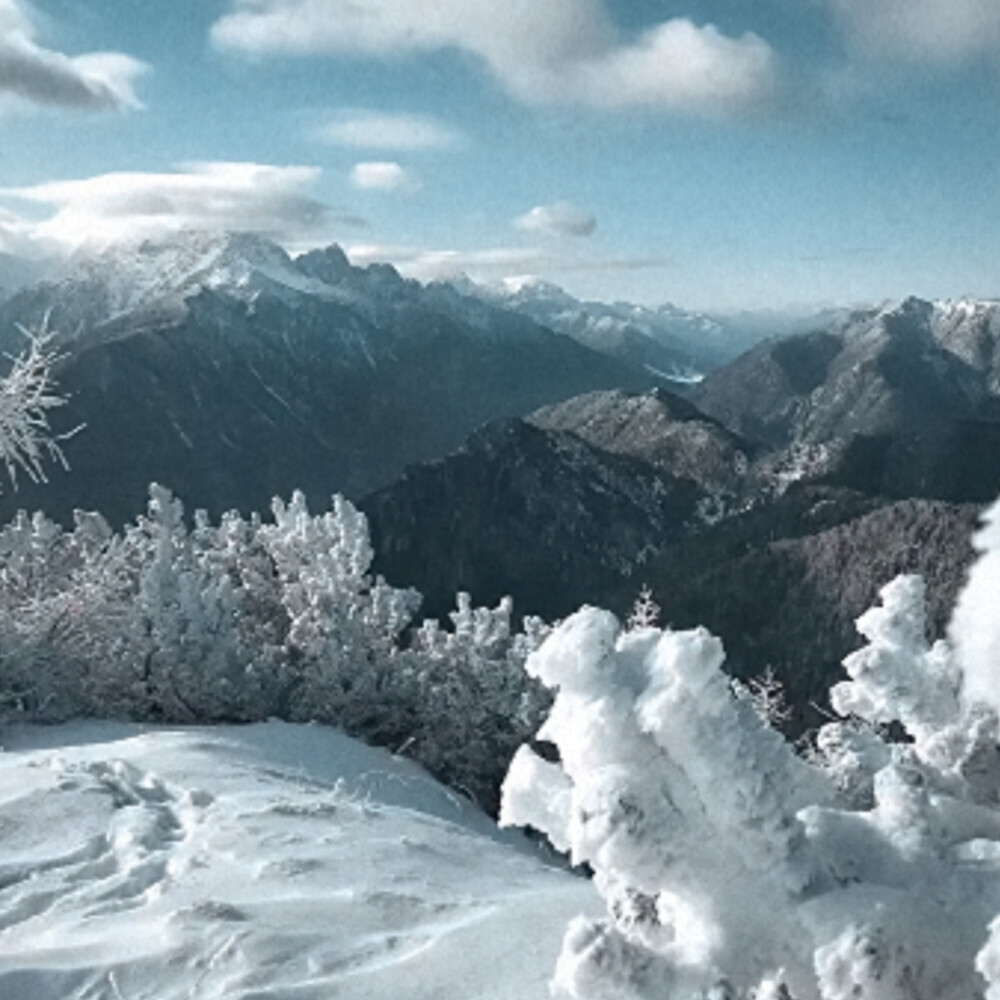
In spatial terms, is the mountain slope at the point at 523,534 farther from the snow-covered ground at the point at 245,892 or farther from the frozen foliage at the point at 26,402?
the snow-covered ground at the point at 245,892

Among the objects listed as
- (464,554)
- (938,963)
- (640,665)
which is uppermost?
(640,665)

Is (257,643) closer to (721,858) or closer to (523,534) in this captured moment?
(721,858)

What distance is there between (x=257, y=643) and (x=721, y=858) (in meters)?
20.3

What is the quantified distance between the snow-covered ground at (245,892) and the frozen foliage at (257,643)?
7.36 metres

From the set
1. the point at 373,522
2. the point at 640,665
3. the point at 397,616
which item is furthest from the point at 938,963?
the point at 373,522

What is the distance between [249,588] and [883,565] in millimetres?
103924

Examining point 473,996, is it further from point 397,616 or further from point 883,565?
point 883,565

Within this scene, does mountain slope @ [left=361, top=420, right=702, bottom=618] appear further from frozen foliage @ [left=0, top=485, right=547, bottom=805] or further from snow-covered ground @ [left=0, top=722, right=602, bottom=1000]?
snow-covered ground @ [left=0, top=722, right=602, bottom=1000]

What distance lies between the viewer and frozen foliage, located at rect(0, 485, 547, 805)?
18125mm

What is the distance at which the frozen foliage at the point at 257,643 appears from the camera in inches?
714

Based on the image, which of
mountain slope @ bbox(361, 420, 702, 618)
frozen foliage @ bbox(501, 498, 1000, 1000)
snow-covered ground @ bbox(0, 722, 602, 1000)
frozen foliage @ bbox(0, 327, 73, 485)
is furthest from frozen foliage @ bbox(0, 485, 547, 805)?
mountain slope @ bbox(361, 420, 702, 618)

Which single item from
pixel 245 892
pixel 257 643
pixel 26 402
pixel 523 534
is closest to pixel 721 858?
pixel 245 892

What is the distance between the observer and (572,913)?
646 cm

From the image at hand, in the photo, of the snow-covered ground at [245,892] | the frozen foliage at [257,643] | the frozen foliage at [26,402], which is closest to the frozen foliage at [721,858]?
the snow-covered ground at [245,892]
